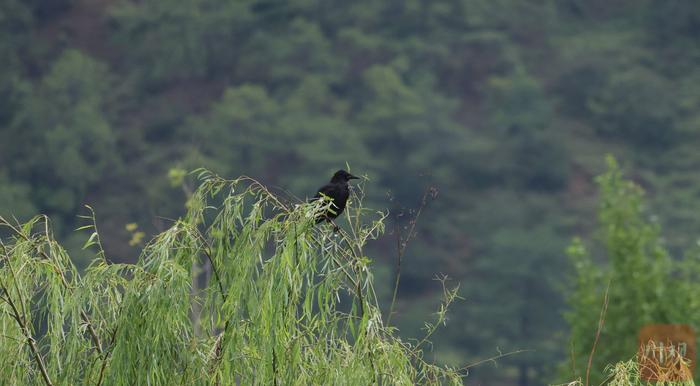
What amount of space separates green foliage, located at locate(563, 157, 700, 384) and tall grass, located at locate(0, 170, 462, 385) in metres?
11.6

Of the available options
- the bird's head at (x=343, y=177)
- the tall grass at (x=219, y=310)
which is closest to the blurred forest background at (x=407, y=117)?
the bird's head at (x=343, y=177)

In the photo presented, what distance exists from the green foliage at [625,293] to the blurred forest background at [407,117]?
520 inches

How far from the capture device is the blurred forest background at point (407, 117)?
35.1 m

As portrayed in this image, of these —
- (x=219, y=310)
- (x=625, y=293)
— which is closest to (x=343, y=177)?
(x=219, y=310)

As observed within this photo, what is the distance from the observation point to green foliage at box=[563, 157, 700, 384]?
53.4 feet

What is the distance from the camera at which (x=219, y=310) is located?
14.9 feet

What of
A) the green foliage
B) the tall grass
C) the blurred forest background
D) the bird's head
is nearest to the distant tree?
the blurred forest background

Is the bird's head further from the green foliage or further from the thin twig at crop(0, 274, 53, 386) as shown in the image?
the green foliage

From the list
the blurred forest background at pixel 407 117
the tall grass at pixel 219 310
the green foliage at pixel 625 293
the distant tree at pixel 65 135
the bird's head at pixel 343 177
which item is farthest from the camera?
the distant tree at pixel 65 135

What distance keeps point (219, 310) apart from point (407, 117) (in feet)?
124

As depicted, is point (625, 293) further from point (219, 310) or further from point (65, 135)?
point (65, 135)

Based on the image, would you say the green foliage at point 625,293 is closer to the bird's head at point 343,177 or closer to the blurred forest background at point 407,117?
the bird's head at point 343,177

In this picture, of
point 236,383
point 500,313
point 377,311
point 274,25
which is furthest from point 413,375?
point 274,25

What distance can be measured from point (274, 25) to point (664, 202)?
17.9m
